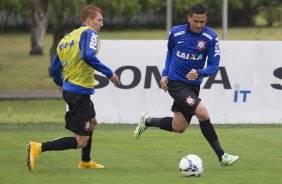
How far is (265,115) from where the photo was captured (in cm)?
1970

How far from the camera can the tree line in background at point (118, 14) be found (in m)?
31.0

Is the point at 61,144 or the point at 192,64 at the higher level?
the point at 192,64

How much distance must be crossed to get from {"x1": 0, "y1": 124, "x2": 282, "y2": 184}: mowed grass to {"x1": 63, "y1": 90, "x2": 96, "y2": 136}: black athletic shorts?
1.74 ft

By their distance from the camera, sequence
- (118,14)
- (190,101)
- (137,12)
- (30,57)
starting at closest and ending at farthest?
(190,101), (30,57), (118,14), (137,12)

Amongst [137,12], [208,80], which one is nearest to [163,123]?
[208,80]

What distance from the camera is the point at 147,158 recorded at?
13.9 meters

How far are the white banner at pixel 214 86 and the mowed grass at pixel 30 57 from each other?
1178cm

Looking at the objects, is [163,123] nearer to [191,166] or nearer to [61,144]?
[61,144]

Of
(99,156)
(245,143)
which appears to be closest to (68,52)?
(99,156)

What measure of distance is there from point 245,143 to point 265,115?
399 centimetres

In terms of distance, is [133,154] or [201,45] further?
[133,154]

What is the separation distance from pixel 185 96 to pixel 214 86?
6.71 m

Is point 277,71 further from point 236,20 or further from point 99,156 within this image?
point 236,20

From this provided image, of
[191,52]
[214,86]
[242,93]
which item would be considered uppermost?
[191,52]
